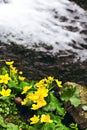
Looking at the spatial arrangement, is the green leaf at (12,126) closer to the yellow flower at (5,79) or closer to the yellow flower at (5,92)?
the yellow flower at (5,92)

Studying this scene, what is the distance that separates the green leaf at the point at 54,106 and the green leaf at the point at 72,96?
9 cm

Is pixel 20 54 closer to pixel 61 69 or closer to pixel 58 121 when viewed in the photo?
pixel 61 69

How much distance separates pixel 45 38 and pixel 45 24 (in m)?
0.50

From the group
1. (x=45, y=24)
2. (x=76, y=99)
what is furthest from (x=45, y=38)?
(x=76, y=99)

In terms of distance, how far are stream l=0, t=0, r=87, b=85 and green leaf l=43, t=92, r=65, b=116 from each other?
3.69ft

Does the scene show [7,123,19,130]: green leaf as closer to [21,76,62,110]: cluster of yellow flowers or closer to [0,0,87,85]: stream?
[21,76,62,110]: cluster of yellow flowers

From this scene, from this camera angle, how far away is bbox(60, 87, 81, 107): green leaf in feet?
15.2

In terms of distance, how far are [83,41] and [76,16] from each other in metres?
0.92

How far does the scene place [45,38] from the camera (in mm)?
6625

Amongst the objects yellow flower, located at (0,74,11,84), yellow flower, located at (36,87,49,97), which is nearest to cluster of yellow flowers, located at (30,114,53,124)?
yellow flower, located at (36,87,49,97)

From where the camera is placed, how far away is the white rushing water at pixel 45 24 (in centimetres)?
651

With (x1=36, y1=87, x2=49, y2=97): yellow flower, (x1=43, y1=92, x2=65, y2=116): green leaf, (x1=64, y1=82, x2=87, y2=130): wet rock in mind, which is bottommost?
(x1=64, y1=82, x2=87, y2=130): wet rock

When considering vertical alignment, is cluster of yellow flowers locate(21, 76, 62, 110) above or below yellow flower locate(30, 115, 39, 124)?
above

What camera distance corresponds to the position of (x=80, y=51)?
21.4 feet
